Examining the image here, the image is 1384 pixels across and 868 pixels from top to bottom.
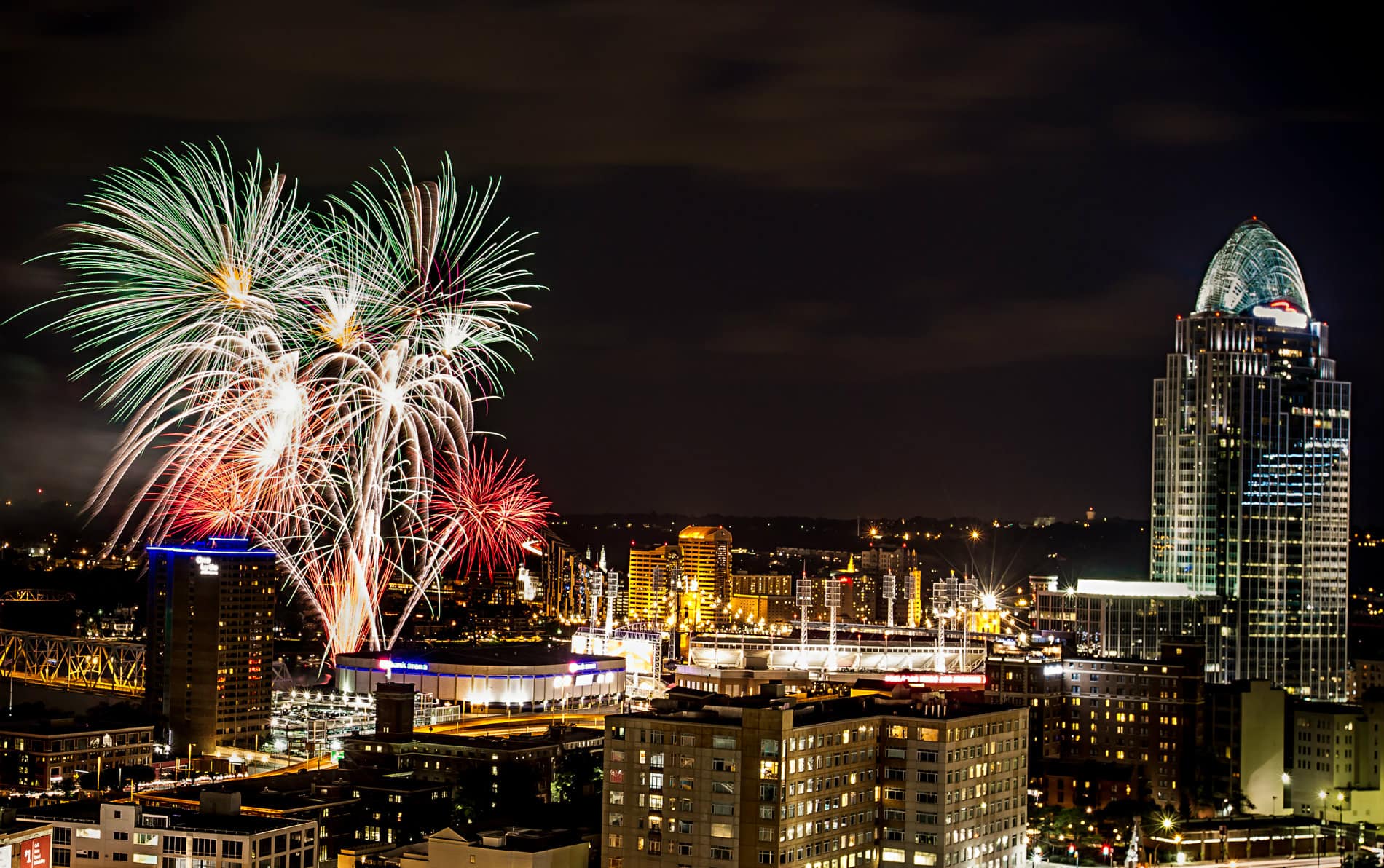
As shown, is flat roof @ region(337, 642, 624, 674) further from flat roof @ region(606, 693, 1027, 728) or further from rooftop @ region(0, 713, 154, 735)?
flat roof @ region(606, 693, 1027, 728)

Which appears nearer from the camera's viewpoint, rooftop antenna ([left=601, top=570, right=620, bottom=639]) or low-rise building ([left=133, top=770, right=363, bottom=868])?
low-rise building ([left=133, top=770, right=363, bottom=868])

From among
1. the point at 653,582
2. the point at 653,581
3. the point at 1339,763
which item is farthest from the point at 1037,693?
the point at 653,582

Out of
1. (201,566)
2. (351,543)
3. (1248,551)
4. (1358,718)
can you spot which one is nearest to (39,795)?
(351,543)

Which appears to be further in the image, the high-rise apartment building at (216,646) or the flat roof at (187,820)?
the high-rise apartment building at (216,646)

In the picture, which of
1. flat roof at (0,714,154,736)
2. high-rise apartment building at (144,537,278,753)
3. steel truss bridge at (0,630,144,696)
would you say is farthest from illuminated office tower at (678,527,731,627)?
flat roof at (0,714,154,736)

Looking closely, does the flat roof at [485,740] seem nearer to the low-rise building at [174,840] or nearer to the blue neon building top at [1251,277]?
the low-rise building at [174,840]

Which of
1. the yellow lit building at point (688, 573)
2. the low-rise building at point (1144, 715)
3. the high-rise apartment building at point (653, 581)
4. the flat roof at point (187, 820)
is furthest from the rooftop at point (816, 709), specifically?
the yellow lit building at point (688, 573)
